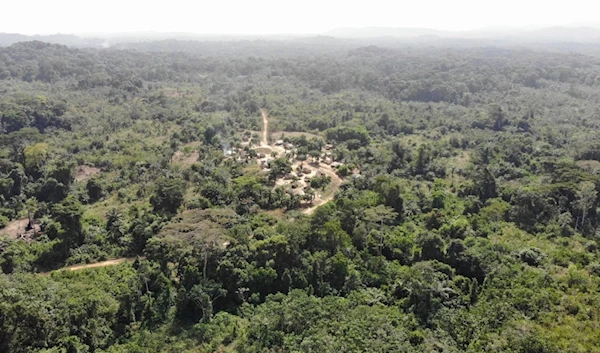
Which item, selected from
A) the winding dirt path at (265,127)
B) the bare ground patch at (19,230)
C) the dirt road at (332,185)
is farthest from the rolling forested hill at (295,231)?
the winding dirt path at (265,127)

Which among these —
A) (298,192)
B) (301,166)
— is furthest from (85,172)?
(298,192)

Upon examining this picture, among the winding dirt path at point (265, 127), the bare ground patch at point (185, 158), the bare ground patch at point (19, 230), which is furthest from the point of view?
the winding dirt path at point (265, 127)

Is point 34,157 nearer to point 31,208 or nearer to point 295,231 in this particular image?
point 31,208

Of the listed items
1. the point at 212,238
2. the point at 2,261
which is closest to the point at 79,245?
the point at 2,261

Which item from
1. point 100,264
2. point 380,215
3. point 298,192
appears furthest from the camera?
point 298,192

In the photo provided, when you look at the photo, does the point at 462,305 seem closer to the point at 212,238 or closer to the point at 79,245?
the point at 212,238

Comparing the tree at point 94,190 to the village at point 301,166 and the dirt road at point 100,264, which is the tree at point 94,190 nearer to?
the dirt road at point 100,264

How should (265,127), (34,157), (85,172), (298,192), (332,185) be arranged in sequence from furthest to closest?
1. (265,127)
2. (85,172)
3. (34,157)
4. (332,185)
5. (298,192)

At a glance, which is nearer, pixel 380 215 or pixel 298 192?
pixel 380 215

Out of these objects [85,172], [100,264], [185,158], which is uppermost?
[185,158]
